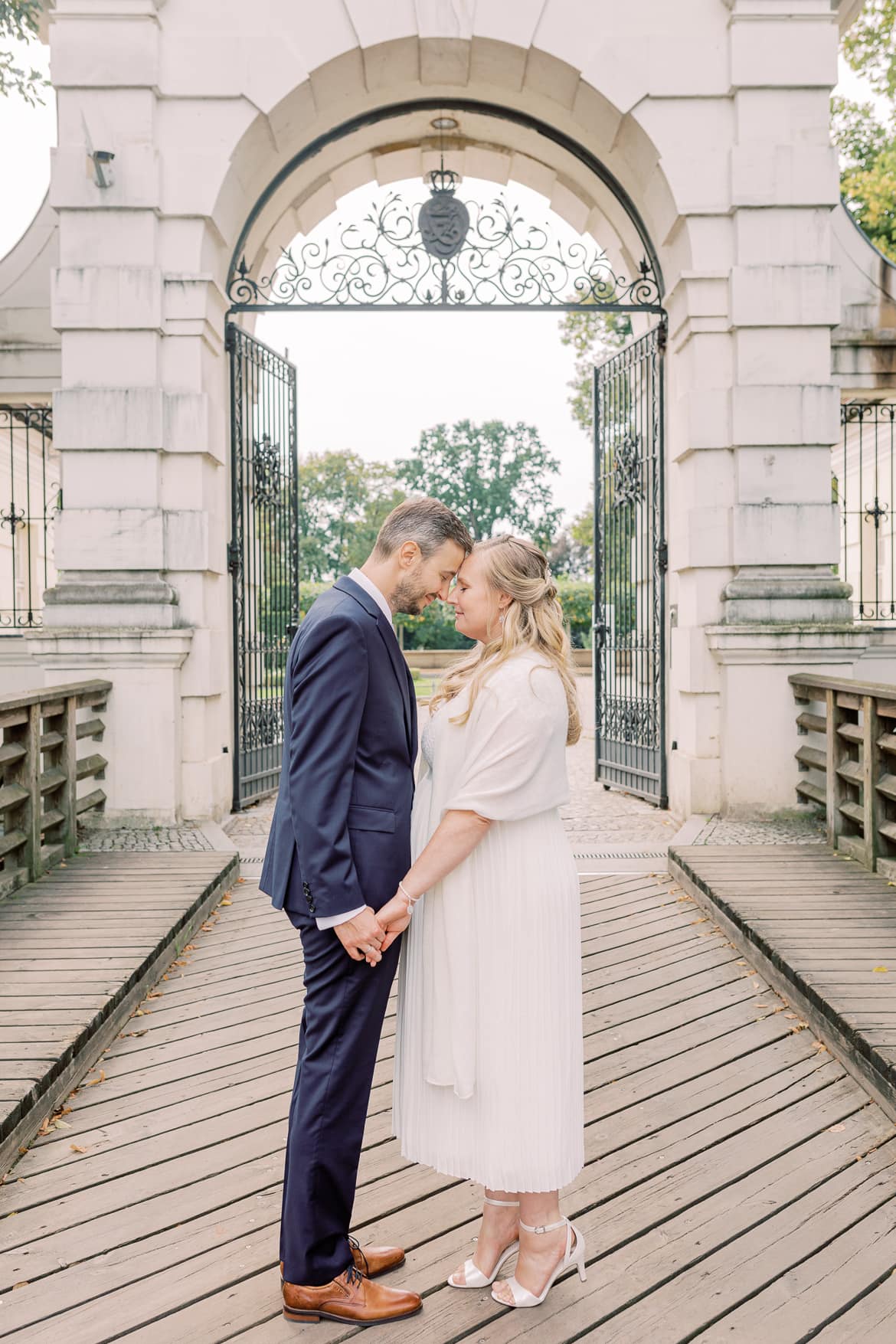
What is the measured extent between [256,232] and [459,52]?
263 cm

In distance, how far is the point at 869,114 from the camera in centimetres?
1794

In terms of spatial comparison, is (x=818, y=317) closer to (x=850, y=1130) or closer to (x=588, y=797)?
(x=588, y=797)

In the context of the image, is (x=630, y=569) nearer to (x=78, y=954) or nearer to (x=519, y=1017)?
(x=78, y=954)

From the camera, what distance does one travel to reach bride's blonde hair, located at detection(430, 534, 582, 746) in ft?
8.25

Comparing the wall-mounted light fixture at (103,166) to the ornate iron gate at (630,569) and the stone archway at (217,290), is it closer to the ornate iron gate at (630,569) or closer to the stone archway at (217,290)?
the stone archway at (217,290)

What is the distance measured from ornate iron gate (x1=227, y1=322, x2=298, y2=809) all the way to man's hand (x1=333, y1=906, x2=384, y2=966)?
645 centimetres

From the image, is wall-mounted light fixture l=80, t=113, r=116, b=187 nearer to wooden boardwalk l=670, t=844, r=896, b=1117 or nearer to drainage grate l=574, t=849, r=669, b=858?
drainage grate l=574, t=849, r=669, b=858

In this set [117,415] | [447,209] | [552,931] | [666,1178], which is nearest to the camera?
[552,931]

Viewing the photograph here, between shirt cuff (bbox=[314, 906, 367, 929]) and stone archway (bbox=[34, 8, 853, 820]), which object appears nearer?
shirt cuff (bbox=[314, 906, 367, 929])

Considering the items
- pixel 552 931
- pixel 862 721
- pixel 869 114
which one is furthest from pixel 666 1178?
pixel 869 114

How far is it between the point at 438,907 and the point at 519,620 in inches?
27.5

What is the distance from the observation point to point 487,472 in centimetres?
6631

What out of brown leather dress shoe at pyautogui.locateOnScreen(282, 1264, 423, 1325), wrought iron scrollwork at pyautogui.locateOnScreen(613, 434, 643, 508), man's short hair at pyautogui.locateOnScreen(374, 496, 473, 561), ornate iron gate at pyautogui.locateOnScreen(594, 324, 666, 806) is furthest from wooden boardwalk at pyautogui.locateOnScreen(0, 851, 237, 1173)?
wrought iron scrollwork at pyautogui.locateOnScreen(613, 434, 643, 508)

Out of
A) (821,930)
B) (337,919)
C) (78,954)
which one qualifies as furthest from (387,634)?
(821,930)
